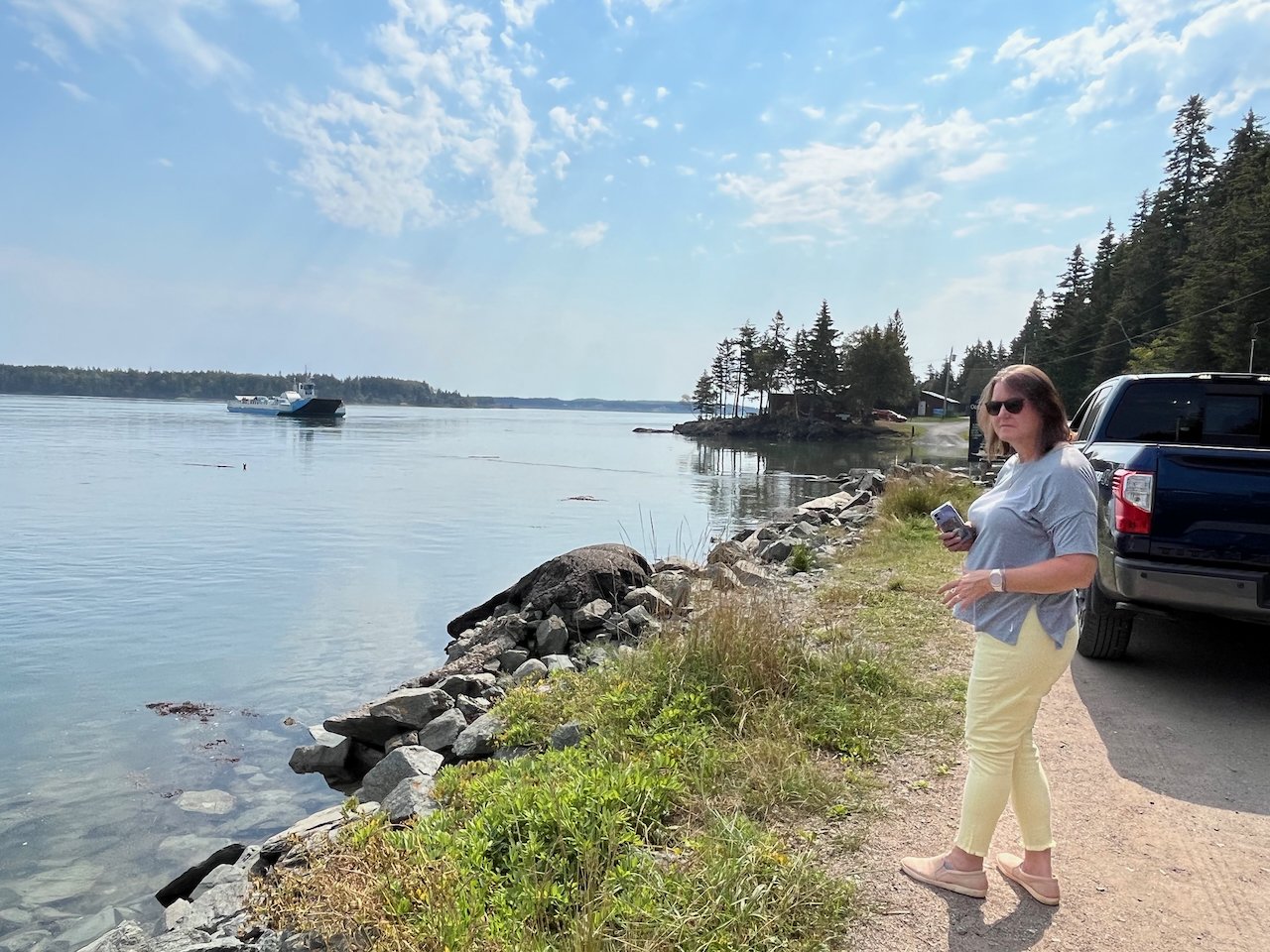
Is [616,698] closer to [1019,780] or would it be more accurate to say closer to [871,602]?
[1019,780]

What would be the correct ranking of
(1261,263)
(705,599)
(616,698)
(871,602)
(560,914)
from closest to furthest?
1. (560,914)
2. (616,698)
3. (705,599)
4. (871,602)
5. (1261,263)

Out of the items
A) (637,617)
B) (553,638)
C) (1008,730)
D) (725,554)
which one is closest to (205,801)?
(553,638)

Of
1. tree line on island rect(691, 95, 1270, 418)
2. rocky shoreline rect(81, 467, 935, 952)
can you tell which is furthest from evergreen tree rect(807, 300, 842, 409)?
rocky shoreline rect(81, 467, 935, 952)

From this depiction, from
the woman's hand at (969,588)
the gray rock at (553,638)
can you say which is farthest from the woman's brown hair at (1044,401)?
the gray rock at (553,638)

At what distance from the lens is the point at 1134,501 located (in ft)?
18.1

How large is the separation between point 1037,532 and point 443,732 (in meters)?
5.56

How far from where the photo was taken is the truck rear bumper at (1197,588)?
5.14 metres

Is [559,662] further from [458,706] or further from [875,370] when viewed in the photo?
[875,370]

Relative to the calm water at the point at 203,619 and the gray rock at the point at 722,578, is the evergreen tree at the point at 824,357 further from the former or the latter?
the gray rock at the point at 722,578

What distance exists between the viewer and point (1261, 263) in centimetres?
4066

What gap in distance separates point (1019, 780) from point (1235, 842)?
146 cm

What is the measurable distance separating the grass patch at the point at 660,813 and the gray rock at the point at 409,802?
0.12 metres

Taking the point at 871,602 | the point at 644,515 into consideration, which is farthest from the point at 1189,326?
the point at 871,602

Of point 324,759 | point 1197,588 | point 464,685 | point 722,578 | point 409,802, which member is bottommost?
point 324,759
